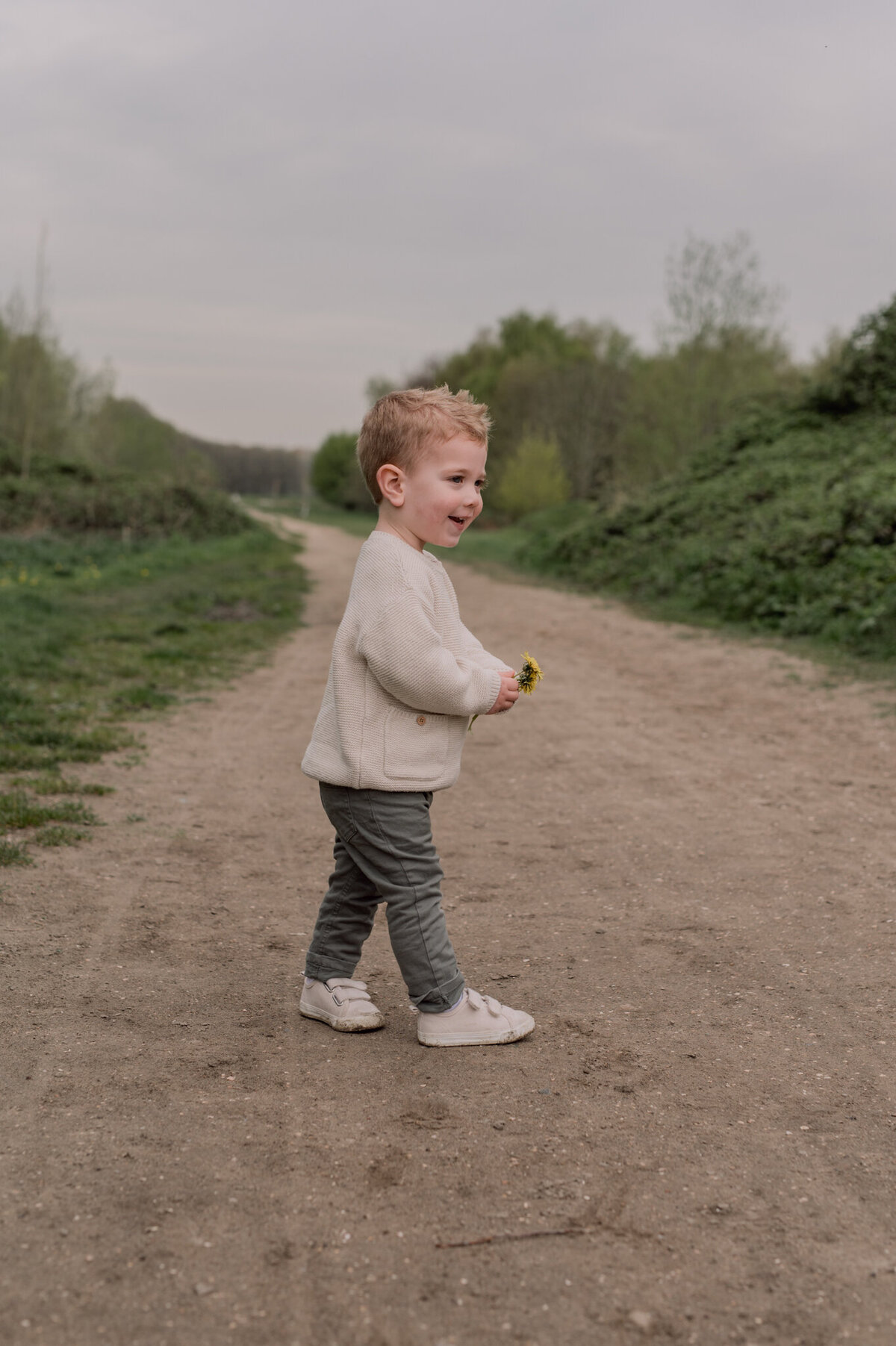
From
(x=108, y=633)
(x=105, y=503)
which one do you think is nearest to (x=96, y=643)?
(x=108, y=633)

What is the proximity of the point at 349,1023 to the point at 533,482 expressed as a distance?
130ft

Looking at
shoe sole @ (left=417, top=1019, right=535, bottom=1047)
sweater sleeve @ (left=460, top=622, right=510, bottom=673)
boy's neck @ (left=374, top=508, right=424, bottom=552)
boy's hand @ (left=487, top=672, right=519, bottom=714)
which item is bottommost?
shoe sole @ (left=417, top=1019, right=535, bottom=1047)

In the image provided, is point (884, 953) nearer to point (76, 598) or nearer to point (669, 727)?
point (669, 727)

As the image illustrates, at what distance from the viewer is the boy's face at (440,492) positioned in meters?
3.02

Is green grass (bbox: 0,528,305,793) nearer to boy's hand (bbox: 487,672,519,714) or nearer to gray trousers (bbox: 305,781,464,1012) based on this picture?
gray trousers (bbox: 305,781,464,1012)

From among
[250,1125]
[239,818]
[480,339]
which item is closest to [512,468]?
[480,339]

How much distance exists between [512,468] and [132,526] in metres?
18.2

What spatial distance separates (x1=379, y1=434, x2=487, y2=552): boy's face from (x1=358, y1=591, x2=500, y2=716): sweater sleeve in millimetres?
217

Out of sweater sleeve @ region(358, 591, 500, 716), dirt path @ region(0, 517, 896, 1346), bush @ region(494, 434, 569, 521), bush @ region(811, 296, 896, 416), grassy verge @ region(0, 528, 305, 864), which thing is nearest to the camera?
dirt path @ region(0, 517, 896, 1346)

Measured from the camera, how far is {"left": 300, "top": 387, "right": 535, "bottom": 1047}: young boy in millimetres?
2971

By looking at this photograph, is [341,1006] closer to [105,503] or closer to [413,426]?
[413,426]

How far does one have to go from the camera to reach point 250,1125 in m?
2.58

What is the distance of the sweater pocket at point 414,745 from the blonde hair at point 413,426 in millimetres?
648

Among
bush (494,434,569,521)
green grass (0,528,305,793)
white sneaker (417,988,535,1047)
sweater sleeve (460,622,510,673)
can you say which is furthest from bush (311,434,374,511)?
white sneaker (417,988,535,1047)
